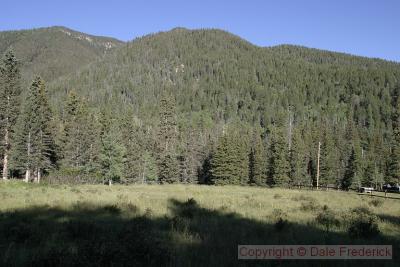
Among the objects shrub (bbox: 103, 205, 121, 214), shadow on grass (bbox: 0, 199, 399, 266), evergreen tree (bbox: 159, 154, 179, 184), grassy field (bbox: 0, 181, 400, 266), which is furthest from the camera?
evergreen tree (bbox: 159, 154, 179, 184)

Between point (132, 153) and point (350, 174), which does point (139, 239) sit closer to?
point (132, 153)

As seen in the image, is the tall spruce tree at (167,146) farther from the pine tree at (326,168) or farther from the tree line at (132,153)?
the pine tree at (326,168)

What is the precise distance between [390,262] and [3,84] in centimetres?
4965

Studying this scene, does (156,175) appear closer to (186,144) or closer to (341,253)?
(186,144)

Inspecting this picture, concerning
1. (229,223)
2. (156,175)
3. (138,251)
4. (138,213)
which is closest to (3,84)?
(156,175)

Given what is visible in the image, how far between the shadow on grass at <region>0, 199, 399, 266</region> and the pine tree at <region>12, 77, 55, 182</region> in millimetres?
38142

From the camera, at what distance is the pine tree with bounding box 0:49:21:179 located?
47.8 meters

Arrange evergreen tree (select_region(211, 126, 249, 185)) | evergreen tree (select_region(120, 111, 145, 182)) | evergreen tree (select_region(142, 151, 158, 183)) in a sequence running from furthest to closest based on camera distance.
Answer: evergreen tree (select_region(142, 151, 158, 183))
evergreen tree (select_region(211, 126, 249, 185))
evergreen tree (select_region(120, 111, 145, 182))

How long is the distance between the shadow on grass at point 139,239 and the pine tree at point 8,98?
38037 millimetres

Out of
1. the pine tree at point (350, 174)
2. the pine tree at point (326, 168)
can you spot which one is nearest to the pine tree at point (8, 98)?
the pine tree at point (326, 168)

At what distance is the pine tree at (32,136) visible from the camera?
162 ft

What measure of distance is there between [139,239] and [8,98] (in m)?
46.9

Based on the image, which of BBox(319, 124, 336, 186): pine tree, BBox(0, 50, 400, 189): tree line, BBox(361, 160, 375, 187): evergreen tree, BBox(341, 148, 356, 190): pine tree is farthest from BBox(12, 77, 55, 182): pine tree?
BBox(361, 160, 375, 187): evergreen tree

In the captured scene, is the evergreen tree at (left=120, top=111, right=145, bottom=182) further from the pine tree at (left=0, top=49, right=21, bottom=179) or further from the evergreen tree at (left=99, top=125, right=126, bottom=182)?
the pine tree at (left=0, top=49, right=21, bottom=179)
